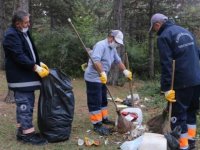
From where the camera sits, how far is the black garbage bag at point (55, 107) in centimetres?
548

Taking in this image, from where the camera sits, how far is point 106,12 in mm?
18859

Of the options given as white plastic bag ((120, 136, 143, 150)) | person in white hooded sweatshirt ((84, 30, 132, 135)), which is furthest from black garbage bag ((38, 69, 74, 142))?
white plastic bag ((120, 136, 143, 150))

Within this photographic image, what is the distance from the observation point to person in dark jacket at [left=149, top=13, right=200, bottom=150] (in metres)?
4.91

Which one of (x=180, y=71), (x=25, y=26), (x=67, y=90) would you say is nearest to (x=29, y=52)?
(x=25, y=26)

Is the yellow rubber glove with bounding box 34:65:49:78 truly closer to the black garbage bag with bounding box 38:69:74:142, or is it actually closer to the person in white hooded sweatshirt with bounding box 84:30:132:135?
the black garbage bag with bounding box 38:69:74:142

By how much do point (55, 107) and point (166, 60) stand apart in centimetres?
181

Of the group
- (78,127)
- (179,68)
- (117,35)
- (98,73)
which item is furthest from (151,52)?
(179,68)

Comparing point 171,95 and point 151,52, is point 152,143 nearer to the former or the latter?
point 171,95

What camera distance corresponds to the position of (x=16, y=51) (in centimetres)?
516

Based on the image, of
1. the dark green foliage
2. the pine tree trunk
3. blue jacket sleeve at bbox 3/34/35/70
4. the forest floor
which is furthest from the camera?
the pine tree trunk

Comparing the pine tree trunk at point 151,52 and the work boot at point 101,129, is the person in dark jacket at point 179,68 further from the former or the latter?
the pine tree trunk at point 151,52

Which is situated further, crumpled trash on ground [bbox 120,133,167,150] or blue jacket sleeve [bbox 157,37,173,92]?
blue jacket sleeve [bbox 157,37,173,92]

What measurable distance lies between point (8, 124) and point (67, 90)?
1560 mm

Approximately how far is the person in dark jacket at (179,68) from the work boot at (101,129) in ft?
4.40
